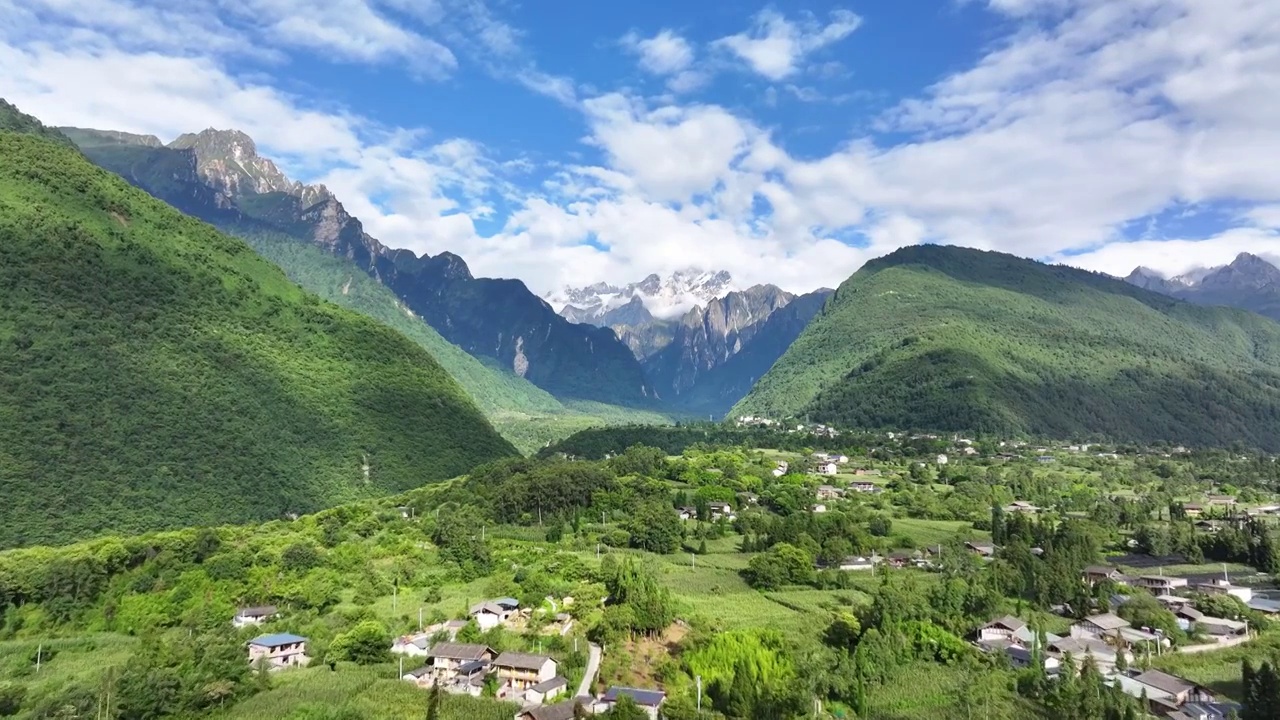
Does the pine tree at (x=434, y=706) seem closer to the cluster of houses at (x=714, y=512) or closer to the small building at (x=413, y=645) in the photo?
the small building at (x=413, y=645)

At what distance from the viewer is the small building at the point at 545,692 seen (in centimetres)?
3405

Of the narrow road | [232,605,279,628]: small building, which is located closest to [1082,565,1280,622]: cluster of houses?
the narrow road

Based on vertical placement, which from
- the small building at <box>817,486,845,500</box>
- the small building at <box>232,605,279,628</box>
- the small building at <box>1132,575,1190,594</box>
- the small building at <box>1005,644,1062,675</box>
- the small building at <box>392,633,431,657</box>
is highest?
the small building at <box>817,486,845,500</box>

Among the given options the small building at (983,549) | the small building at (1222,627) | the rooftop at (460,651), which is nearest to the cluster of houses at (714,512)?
the small building at (983,549)

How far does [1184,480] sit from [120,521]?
112 m

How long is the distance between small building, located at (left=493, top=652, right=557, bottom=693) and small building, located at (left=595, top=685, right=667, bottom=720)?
397cm

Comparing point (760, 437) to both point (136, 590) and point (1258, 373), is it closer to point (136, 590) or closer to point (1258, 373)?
point (136, 590)

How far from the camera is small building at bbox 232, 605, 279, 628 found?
4547 centimetres

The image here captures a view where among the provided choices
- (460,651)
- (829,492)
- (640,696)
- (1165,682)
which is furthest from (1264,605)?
(460,651)

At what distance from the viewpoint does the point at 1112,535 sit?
64375 millimetres

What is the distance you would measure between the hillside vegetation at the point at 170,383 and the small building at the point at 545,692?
47.0 metres

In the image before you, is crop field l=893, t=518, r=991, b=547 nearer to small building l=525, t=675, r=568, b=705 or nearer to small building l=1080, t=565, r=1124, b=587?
small building l=1080, t=565, r=1124, b=587

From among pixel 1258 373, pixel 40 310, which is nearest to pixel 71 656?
pixel 40 310

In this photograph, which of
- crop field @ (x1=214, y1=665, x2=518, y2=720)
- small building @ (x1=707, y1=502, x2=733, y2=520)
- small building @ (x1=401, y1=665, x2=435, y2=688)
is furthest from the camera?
small building @ (x1=707, y1=502, x2=733, y2=520)
